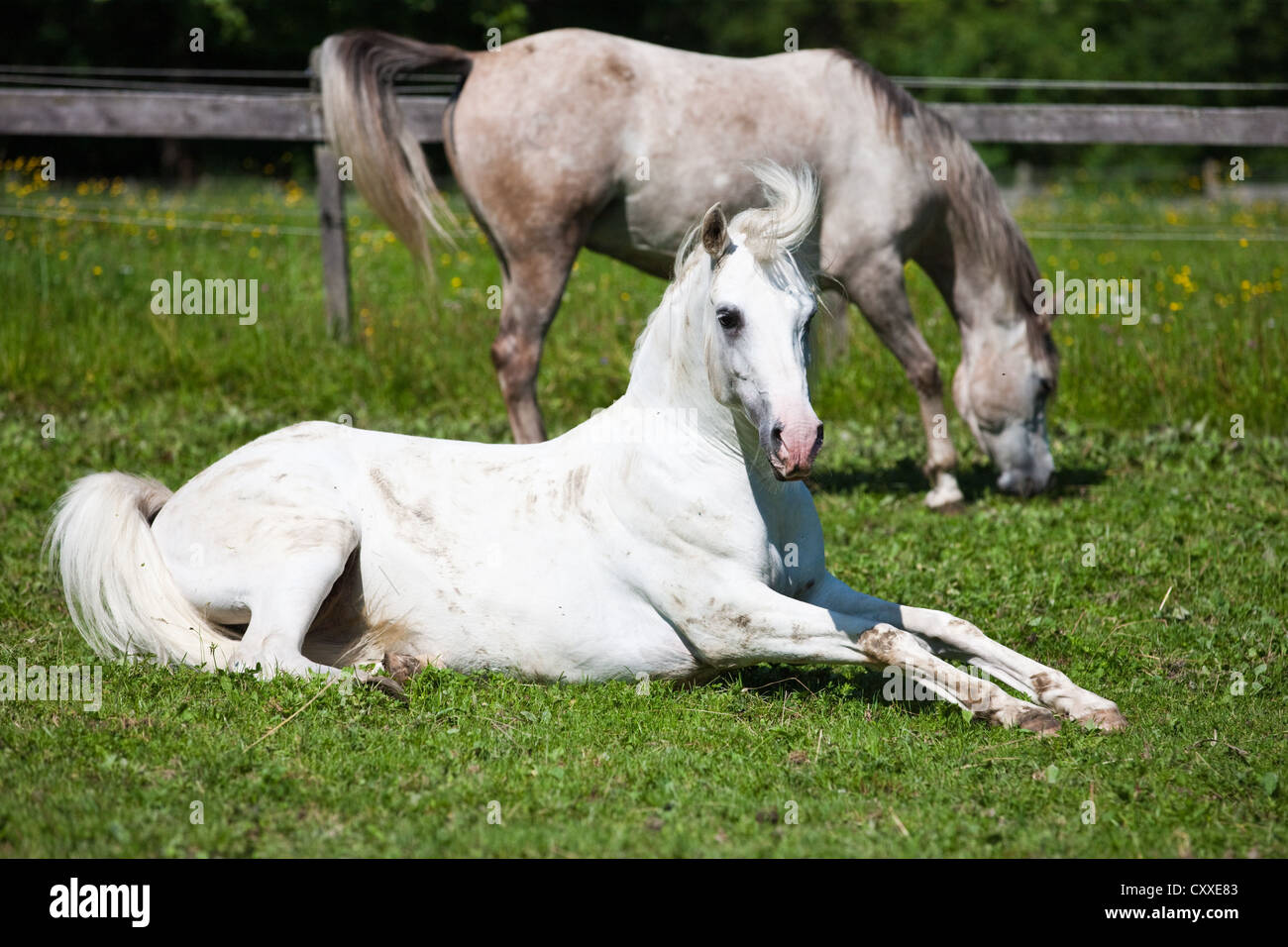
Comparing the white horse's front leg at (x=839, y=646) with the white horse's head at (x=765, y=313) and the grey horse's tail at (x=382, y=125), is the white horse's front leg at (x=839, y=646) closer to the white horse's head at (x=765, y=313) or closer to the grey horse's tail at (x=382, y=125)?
the white horse's head at (x=765, y=313)

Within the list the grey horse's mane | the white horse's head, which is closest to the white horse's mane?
the white horse's head

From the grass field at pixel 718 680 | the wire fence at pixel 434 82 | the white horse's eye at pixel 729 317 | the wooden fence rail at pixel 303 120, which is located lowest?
the grass field at pixel 718 680

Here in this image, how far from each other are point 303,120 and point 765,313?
21.1ft

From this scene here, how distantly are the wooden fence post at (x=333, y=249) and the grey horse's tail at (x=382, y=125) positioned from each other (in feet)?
7.12

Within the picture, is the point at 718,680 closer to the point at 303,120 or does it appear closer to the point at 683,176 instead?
the point at 683,176

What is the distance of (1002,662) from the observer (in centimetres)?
429

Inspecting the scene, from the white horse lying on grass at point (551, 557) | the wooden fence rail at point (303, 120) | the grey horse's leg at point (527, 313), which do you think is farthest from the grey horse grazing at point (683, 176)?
the white horse lying on grass at point (551, 557)

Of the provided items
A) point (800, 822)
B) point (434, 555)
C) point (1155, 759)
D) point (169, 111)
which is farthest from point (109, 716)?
point (169, 111)

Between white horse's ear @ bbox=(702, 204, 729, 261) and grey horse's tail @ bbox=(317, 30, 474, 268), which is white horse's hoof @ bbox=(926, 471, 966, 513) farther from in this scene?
white horse's ear @ bbox=(702, 204, 729, 261)

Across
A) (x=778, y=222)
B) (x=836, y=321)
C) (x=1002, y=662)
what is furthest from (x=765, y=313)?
(x=836, y=321)

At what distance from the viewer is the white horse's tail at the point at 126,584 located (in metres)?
4.53

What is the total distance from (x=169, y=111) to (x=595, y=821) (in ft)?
24.9

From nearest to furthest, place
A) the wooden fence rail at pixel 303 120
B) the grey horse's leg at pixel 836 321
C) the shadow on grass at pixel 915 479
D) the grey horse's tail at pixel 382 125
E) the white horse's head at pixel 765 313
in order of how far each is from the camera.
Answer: the white horse's head at pixel 765 313, the grey horse's tail at pixel 382 125, the grey horse's leg at pixel 836 321, the shadow on grass at pixel 915 479, the wooden fence rail at pixel 303 120

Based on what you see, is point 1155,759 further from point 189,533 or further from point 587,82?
point 587,82
